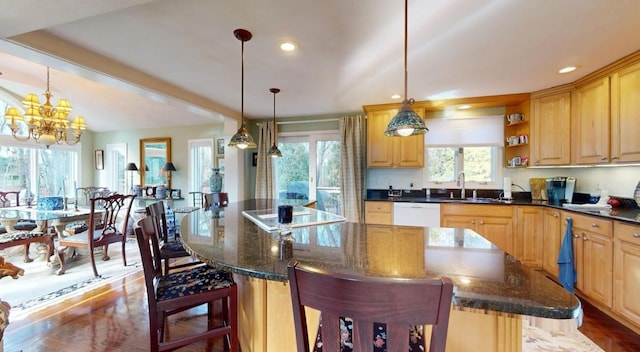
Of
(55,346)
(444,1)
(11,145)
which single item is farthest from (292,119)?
(11,145)

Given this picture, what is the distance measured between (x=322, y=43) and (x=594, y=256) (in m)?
3.17

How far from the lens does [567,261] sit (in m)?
2.71

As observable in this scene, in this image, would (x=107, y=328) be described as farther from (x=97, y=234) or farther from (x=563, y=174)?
(x=563, y=174)

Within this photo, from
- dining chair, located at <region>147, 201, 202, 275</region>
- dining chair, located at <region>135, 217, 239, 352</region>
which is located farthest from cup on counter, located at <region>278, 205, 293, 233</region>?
dining chair, located at <region>147, 201, 202, 275</region>

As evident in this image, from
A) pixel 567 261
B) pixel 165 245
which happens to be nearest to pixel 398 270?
pixel 165 245

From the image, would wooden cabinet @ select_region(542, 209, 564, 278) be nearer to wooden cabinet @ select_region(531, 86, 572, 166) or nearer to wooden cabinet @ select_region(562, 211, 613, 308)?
wooden cabinet @ select_region(562, 211, 613, 308)

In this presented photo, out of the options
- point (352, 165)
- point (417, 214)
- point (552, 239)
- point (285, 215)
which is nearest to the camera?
point (285, 215)

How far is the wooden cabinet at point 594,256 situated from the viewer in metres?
2.31

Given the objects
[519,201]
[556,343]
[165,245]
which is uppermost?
[519,201]

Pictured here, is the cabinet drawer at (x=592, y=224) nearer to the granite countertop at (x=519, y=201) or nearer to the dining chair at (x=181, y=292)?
the granite countertop at (x=519, y=201)

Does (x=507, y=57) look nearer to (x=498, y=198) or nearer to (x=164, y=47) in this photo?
(x=498, y=198)

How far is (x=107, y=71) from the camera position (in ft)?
8.40

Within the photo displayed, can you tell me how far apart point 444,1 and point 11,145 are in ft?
25.4

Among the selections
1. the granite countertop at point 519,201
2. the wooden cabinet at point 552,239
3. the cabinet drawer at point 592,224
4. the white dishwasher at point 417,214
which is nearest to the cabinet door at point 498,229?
the granite countertop at point 519,201
